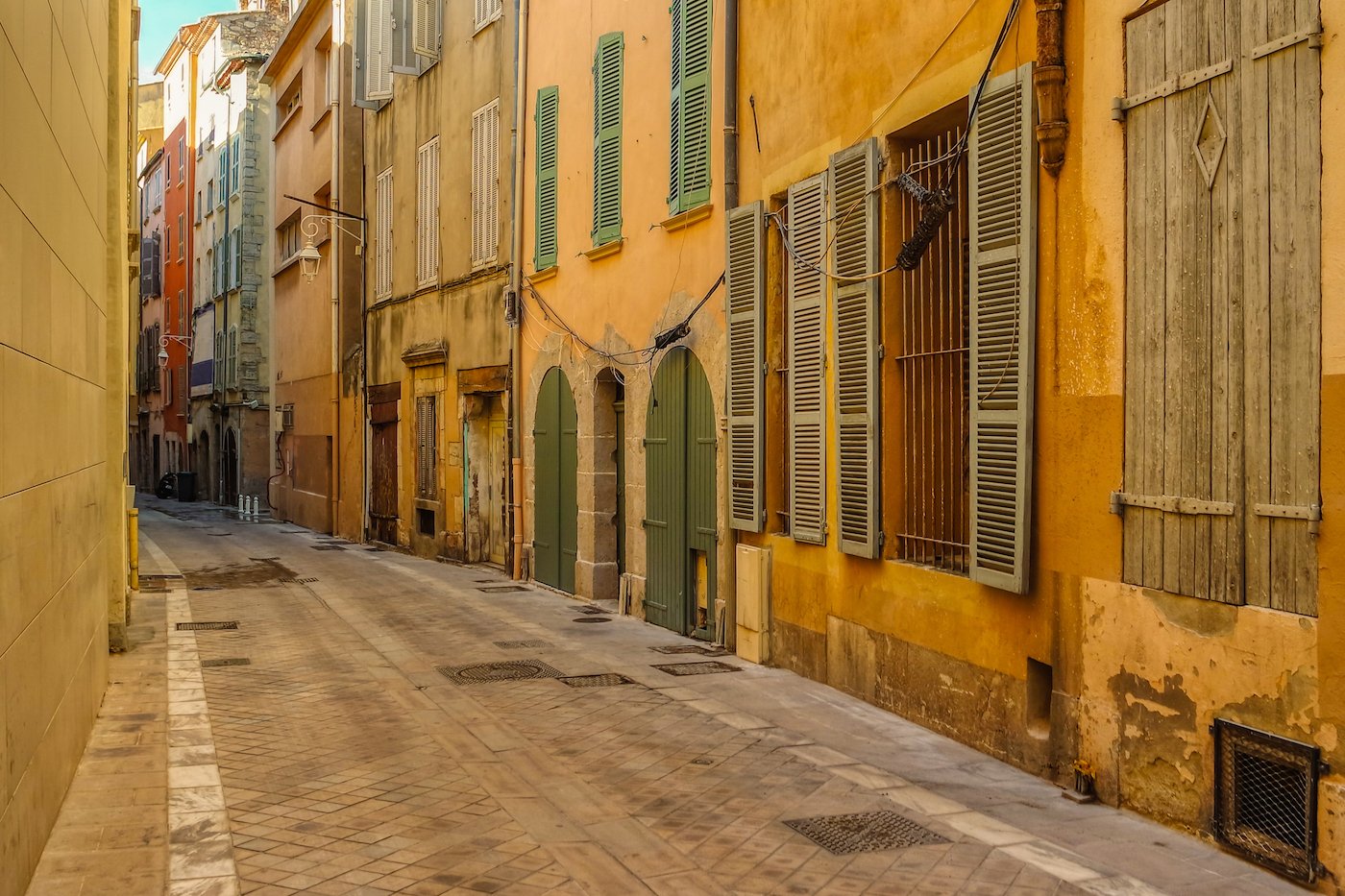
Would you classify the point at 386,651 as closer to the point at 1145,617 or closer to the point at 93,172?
the point at 93,172

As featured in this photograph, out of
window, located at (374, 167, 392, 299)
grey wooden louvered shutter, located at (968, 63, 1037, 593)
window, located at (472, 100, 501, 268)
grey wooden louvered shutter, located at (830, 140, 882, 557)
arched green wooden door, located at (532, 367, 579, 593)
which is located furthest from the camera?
window, located at (374, 167, 392, 299)

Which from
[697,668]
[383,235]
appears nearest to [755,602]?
[697,668]

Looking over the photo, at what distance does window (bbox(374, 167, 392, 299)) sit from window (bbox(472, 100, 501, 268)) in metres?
4.17

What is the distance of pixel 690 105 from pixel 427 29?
9.68 metres

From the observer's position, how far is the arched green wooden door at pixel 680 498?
11.2 meters

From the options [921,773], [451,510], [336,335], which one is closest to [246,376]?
[336,335]

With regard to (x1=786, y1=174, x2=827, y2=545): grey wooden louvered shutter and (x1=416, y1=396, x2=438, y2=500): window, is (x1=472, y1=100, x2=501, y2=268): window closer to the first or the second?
(x1=416, y1=396, x2=438, y2=500): window

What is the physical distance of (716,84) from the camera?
10883 mm

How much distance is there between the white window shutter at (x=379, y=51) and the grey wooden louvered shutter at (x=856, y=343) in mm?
13584

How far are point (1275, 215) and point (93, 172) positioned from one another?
6360 mm

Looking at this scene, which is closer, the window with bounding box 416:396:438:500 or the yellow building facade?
the yellow building facade

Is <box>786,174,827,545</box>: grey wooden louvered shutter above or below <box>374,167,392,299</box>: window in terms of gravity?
below

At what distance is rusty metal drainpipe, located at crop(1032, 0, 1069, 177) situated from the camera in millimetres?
6312

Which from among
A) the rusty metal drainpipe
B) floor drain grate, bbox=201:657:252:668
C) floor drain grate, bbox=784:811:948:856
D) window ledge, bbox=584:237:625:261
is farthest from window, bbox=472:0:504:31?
floor drain grate, bbox=784:811:948:856
